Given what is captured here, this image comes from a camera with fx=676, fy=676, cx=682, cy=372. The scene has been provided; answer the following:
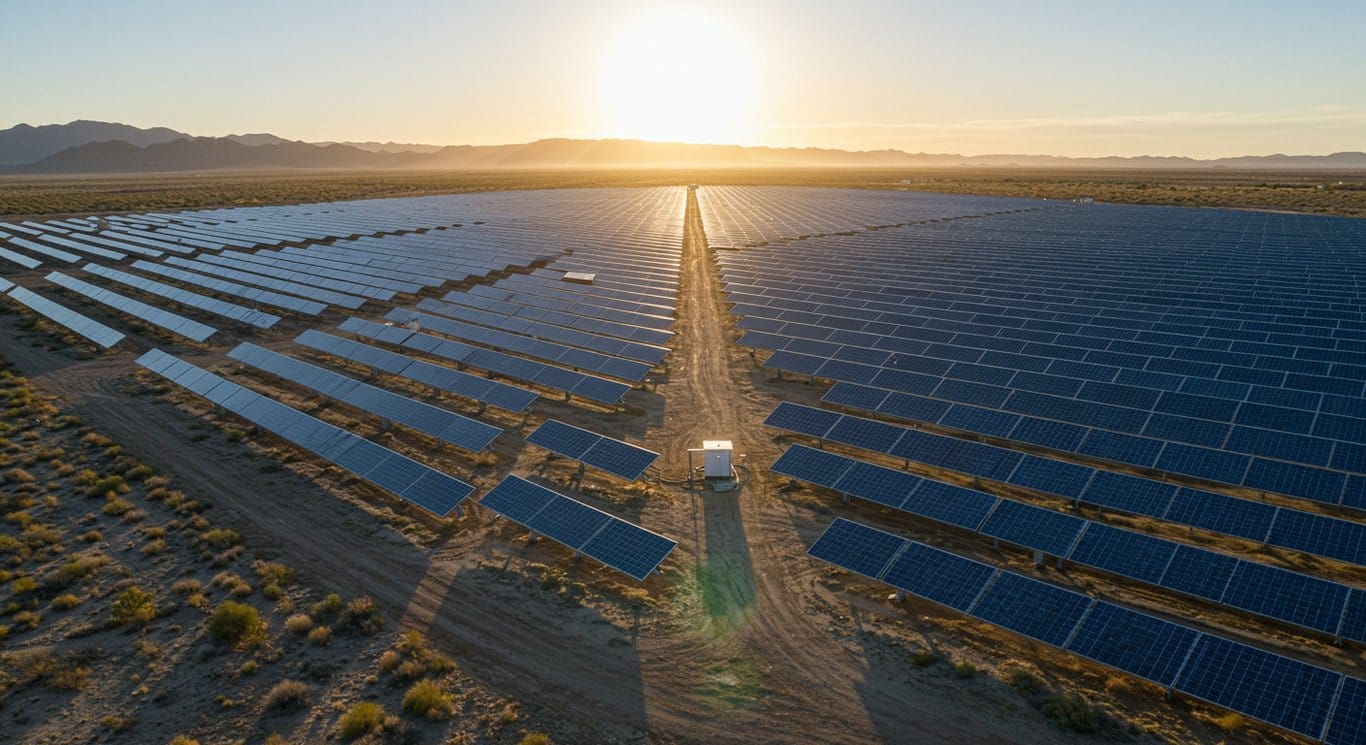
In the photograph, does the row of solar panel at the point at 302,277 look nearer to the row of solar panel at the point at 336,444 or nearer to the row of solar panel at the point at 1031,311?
the row of solar panel at the point at 336,444

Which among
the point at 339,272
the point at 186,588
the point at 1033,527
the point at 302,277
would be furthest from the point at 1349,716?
the point at 339,272

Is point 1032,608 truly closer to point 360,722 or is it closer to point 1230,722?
point 1230,722

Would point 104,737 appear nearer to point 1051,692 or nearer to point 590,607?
point 590,607

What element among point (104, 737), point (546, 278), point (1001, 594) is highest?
point (546, 278)

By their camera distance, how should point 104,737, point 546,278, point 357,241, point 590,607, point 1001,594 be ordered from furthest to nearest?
1. point 357,241
2. point 546,278
3. point 590,607
4. point 1001,594
5. point 104,737

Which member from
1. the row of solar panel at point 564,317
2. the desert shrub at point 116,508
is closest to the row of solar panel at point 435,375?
the row of solar panel at point 564,317

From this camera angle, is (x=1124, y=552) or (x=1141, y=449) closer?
(x=1124, y=552)

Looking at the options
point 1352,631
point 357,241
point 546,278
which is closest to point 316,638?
point 1352,631
